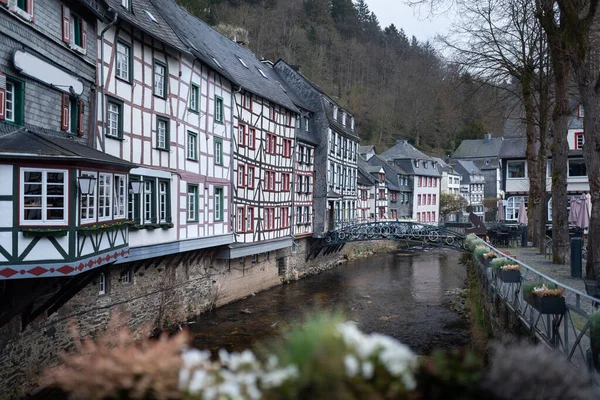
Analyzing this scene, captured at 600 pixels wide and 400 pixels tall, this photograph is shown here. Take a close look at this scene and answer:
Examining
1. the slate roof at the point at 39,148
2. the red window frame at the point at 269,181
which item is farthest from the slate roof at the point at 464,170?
the slate roof at the point at 39,148

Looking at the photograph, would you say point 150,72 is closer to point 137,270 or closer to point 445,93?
point 137,270

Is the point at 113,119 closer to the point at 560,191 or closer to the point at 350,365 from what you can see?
the point at 350,365

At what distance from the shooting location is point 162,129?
1634 cm

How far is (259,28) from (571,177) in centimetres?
3506

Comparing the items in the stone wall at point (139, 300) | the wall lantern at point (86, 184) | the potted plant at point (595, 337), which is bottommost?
the stone wall at point (139, 300)

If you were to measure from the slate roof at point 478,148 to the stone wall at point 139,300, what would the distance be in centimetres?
5557

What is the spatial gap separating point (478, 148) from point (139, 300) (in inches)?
2762

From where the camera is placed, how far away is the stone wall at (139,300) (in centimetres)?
1074

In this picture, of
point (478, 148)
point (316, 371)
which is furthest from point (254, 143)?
point (478, 148)

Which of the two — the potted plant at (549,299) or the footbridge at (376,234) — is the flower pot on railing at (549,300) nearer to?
the potted plant at (549,299)

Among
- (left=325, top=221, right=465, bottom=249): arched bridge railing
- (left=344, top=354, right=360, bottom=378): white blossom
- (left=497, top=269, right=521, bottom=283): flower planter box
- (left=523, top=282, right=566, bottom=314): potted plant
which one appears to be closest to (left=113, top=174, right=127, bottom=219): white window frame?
(left=497, top=269, right=521, bottom=283): flower planter box

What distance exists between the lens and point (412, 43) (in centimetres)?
8200

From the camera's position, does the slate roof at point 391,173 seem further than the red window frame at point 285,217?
Yes

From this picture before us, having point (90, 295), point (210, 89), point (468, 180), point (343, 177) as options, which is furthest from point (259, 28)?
point (90, 295)
